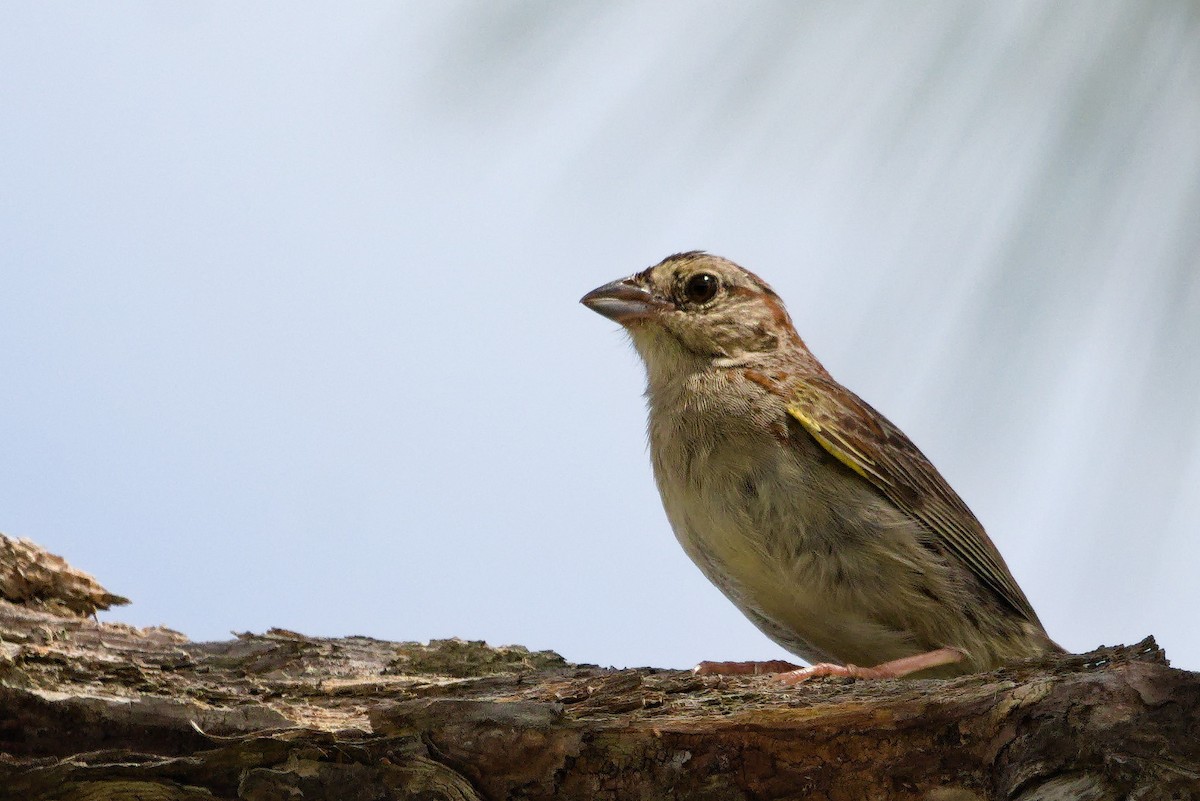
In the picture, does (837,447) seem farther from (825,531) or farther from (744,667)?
(744,667)

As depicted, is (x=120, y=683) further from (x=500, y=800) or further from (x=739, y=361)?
(x=739, y=361)

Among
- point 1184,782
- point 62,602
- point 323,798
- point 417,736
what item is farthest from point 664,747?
point 62,602

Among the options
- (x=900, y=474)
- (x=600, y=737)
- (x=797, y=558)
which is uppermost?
(x=900, y=474)

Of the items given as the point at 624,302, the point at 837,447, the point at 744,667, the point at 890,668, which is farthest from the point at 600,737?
the point at 624,302

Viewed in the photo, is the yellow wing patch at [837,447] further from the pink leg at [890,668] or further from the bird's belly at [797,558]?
the pink leg at [890,668]

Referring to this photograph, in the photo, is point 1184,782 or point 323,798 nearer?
point 1184,782

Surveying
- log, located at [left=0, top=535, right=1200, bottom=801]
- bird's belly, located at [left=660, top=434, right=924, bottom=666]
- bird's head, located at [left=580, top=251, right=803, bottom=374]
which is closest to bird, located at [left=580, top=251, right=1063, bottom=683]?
bird's belly, located at [left=660, top=434, right=924, bottom=666]
